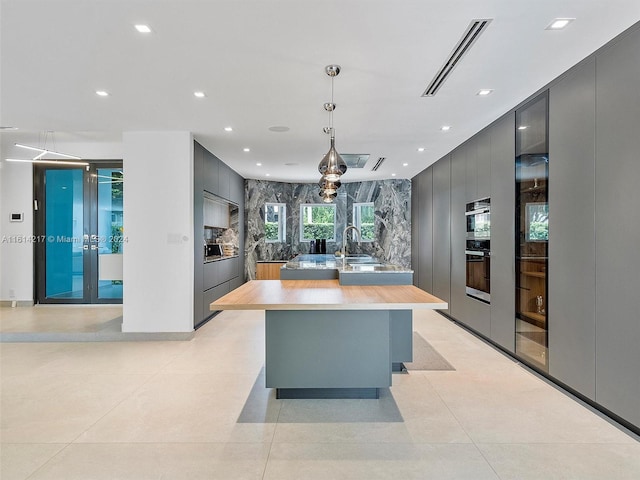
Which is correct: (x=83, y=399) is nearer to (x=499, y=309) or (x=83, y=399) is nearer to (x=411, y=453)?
(x=411, y=453)

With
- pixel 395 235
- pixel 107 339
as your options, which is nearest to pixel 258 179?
pixel 395 235

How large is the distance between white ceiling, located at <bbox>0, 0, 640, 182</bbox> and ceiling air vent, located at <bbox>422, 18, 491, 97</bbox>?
55 millimetres

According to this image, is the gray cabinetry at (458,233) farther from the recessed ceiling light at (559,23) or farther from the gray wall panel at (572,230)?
the recessed ceiling light at (559,23)

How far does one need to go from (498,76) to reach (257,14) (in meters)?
2.11

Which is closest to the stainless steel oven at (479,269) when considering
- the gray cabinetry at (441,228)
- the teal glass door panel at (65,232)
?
the gray cabinetry at (441,228)

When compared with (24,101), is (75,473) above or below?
below

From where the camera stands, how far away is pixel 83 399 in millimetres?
3020

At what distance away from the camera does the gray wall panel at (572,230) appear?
282cm

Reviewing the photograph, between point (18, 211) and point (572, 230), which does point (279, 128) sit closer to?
point (572, 230)

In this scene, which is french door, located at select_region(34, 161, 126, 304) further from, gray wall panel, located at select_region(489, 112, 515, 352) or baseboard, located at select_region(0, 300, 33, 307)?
gray wall panel, located at select_region(489, 112, 515, 352)

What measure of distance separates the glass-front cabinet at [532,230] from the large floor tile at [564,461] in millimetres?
1218

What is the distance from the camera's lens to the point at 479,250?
4848 millimetres

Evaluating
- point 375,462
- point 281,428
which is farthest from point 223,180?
point 375,462

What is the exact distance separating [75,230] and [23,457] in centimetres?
538
